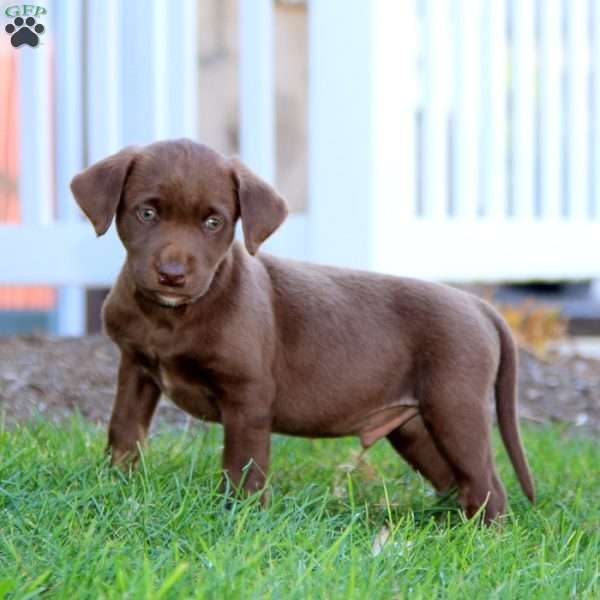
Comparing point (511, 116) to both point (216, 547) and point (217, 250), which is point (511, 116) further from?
point (216, 547)

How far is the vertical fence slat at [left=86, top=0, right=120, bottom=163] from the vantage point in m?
6.21

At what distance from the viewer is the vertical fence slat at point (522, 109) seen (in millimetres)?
7684

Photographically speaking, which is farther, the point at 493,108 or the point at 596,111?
the point at 596,111

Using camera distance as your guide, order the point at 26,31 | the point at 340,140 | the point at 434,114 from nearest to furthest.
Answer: the point at 26,31 < the point at 340,140 < the point at 434,114

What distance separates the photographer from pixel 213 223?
137 inches

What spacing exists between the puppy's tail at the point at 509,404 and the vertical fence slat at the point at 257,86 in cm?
247


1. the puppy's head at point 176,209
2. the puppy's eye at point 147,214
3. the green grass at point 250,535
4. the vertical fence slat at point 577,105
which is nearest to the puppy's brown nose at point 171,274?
the puppy's head at point 176,209

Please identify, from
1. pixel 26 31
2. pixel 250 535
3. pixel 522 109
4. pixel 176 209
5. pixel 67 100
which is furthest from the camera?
pixel 522 109

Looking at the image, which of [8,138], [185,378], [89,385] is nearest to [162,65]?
[89,385]

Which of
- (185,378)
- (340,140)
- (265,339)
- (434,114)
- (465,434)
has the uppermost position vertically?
(434,114)

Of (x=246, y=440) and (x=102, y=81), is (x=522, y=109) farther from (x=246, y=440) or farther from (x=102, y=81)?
(x=246, y=440)

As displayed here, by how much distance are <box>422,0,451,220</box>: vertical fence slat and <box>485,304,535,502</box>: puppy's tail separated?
3.07 meters

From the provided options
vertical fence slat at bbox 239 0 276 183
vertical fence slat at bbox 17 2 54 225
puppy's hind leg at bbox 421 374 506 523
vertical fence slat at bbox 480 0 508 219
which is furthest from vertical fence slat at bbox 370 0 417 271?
puppy's hind leg at bbox 421 374 506 523

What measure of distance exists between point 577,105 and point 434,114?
4.89 feet
